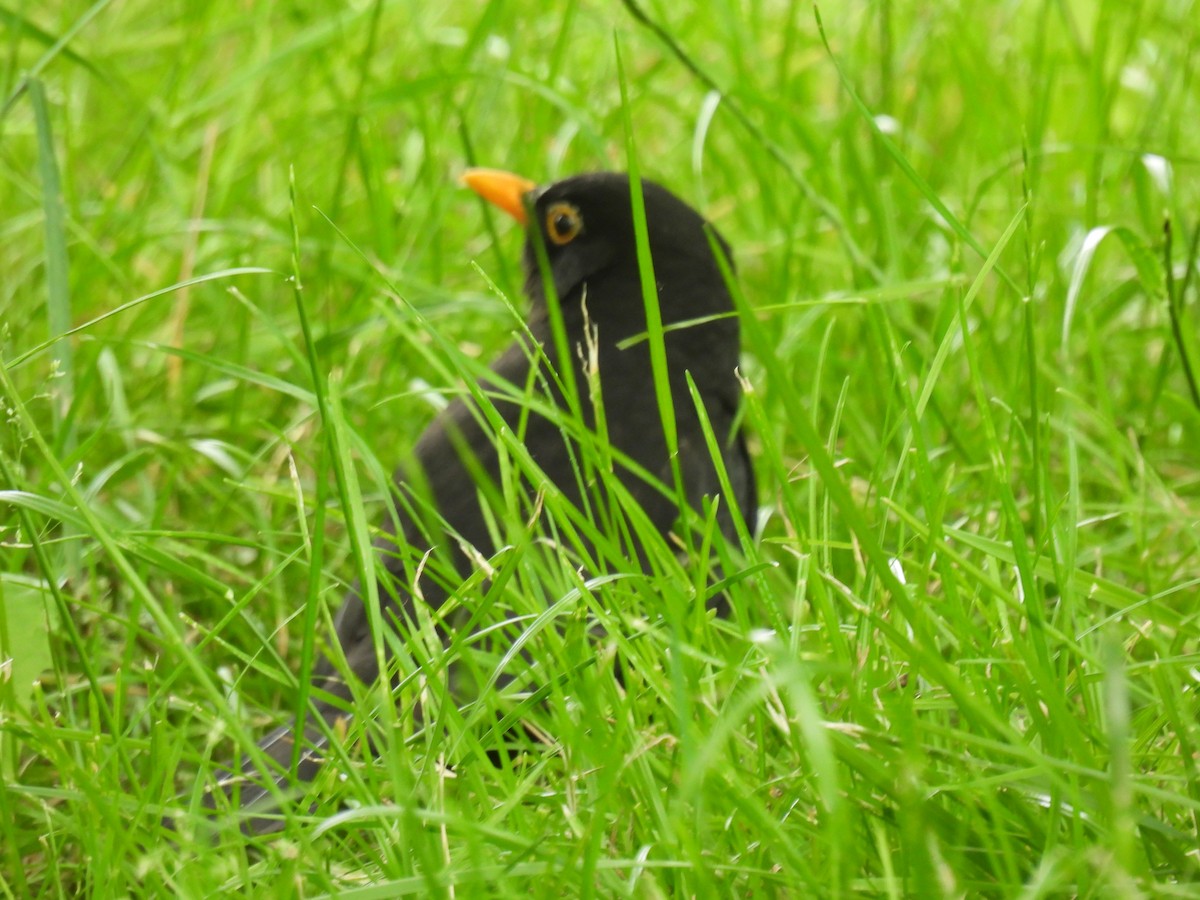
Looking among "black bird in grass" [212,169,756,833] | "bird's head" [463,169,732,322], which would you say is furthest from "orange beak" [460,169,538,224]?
"bird's head" [463,169,732,322]

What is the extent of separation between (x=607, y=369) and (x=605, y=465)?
3.35ft

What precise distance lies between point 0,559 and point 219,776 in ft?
1.88

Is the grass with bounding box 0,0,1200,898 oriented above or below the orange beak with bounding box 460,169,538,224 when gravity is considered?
below

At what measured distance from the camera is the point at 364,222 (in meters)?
3.68

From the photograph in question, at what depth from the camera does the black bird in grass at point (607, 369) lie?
2.32m

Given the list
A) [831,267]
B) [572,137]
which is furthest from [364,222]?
[831,267]

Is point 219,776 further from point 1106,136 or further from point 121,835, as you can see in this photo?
point 1106,136

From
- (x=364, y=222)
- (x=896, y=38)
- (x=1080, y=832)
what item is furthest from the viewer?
(x=896, y=38)

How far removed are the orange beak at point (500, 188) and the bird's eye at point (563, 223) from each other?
0.59ft

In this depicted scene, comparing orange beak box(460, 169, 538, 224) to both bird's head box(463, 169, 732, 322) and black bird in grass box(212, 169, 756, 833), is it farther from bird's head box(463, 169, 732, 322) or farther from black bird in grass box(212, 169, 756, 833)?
bird's head box(463, 169, 732, 322)

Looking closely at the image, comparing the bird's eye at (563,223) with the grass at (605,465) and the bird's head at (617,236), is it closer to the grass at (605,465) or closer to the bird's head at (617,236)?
the bird's head at (617,236)

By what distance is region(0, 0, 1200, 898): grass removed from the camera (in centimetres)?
136

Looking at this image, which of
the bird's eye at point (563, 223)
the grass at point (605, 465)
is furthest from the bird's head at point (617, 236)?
the grass at point (605, 465)

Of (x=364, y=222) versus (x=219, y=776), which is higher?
(x=364, y=222)
